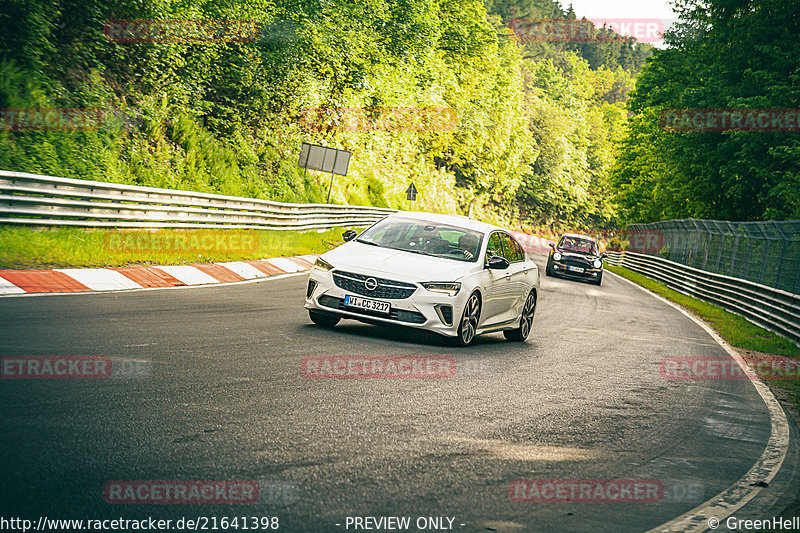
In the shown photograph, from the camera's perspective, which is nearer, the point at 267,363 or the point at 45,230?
the point at 267,363

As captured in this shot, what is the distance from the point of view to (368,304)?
980 cm

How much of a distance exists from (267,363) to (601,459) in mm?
3303

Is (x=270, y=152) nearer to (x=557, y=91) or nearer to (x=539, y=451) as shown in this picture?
(x=539, y=451)

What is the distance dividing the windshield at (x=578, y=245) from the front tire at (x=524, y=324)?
A: 65.8 feet

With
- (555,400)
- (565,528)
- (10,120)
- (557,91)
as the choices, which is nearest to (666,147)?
(10,120)

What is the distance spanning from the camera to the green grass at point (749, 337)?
10.8 m

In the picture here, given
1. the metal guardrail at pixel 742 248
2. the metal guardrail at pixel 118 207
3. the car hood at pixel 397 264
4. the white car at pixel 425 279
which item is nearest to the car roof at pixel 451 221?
the white car at pixel 425 279

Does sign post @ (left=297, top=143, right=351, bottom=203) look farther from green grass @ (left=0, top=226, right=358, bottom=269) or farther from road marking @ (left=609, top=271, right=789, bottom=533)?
road marking @ (left=609, top=271, right=789, bottom=533)

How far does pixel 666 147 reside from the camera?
41.2m

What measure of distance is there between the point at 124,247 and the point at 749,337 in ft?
39.2

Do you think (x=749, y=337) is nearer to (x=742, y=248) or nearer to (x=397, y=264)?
(x=742, y=248)

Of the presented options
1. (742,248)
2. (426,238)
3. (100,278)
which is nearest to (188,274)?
(100,278)

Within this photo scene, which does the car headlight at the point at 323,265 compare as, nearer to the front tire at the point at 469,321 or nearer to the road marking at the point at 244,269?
the front tire at the point at 469,321

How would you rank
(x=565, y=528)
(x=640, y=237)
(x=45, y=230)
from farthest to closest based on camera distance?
(x=640, y=237) → (x=45, y=230) → (x=565, y=528)
